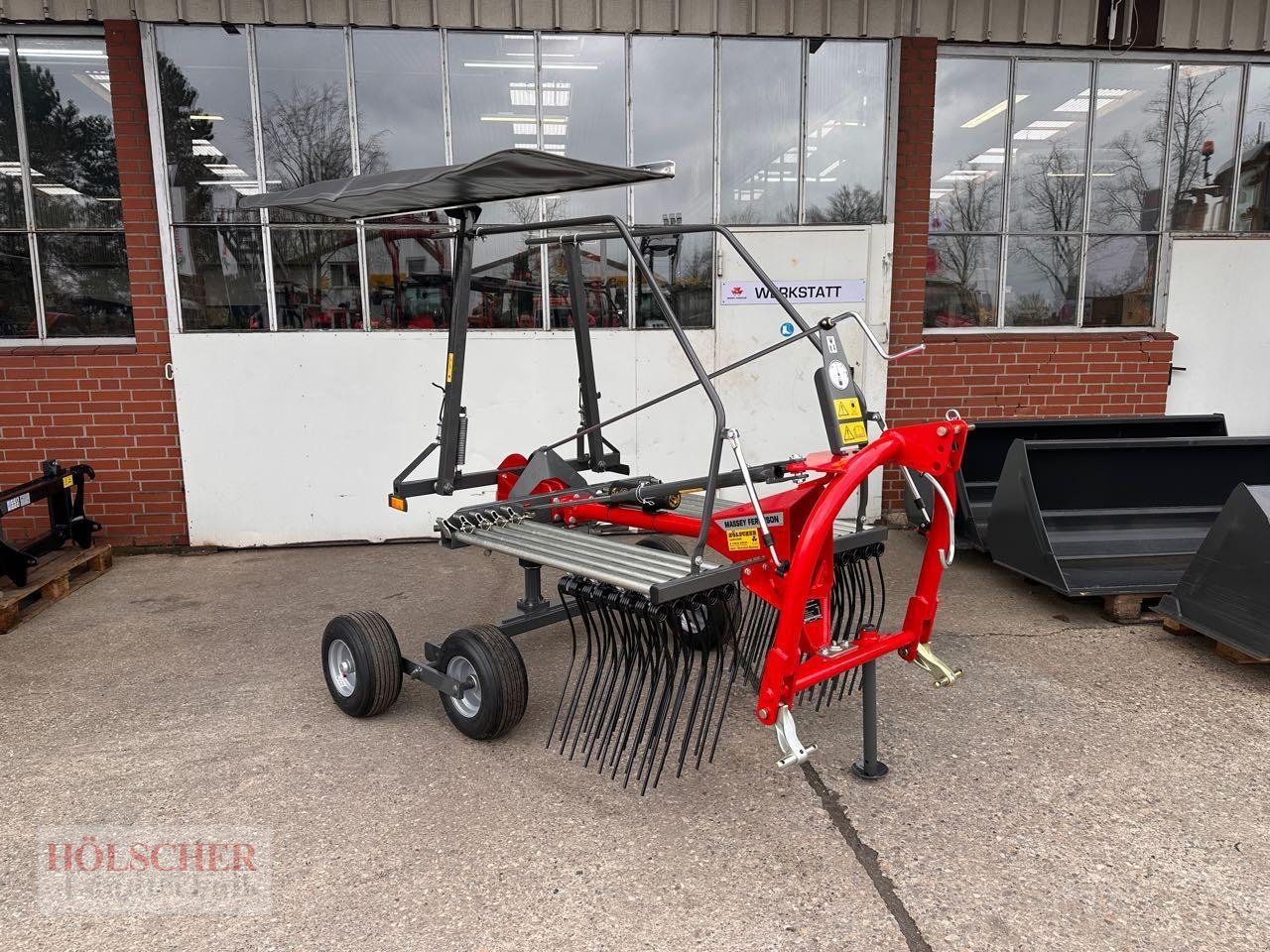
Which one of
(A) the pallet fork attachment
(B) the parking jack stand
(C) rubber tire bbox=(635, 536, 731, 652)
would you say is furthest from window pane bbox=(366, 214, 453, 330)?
(B) the parking jack stand

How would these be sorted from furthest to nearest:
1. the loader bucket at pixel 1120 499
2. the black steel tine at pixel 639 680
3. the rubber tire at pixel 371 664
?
the loader bucket at pixel 1120 499, the rubber tire at pixel 371 664, the black steel tine at pixel 639 680

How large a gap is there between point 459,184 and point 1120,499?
3.86 m

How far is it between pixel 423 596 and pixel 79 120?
12.8ft

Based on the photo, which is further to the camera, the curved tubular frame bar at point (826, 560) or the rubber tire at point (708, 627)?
the rubber tire at point (708, 627)

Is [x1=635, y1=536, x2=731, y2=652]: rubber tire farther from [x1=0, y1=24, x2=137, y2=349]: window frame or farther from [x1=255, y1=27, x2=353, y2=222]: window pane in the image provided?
[x1=0, y1=24, x2=137, y2=349]: window frame

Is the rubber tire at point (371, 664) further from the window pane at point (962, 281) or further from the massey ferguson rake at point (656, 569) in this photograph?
the window pane at point (962, 281)

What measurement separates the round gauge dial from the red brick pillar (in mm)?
3318

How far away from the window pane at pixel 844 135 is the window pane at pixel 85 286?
4.67 m

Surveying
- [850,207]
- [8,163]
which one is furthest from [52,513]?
[850,207]

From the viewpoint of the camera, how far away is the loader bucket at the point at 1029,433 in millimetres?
5086

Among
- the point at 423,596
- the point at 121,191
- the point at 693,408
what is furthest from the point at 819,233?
the point at 121,191

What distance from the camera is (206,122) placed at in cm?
534

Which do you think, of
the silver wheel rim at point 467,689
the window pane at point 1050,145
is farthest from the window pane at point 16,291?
the window pane at point 1050,145

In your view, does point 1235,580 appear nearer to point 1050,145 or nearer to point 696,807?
point 696,807
